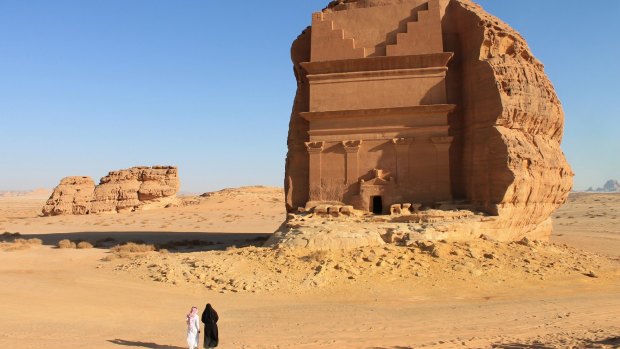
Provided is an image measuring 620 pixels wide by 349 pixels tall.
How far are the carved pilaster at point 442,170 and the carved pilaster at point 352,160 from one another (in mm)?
2692

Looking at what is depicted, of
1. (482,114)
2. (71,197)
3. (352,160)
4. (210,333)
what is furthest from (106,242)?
(71,197)

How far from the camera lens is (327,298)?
10.4 meters

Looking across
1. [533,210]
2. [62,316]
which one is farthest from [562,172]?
[62,316]

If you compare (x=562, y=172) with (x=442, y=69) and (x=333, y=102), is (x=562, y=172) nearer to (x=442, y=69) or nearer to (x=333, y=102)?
(x=442, y=69)

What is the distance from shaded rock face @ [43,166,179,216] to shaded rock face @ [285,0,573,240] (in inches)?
1132

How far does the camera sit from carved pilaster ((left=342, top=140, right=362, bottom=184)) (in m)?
16.1

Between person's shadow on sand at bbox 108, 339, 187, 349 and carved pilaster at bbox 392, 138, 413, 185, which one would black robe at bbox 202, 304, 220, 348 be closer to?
person's shadow on sand at bbox 108, 339, 187, 349

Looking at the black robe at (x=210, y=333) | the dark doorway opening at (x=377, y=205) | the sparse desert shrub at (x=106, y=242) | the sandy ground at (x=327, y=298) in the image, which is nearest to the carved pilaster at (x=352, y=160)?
the dark doorway opening at (x=377, y=205)

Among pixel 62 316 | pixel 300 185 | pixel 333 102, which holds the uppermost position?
pixel 333 102

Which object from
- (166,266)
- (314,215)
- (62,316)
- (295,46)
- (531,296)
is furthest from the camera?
(295,46)

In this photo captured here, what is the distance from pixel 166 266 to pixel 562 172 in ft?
46.2

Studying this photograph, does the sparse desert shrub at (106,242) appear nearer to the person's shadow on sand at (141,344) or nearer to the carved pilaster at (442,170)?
the person's shadow on sand at (141,344)

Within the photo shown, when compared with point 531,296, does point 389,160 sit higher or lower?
higher

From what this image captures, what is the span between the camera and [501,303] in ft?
30.9
